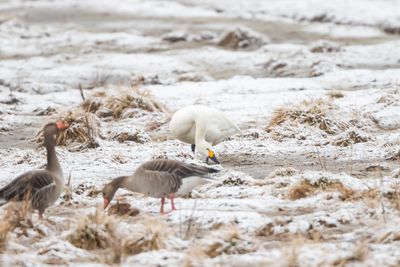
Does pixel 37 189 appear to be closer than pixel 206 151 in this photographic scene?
Yes

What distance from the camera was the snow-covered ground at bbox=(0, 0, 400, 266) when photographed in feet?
21.2

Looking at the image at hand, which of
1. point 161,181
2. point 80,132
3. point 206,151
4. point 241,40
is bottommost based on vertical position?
point 241,40

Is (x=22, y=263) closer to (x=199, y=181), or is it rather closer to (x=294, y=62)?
(x=199, y=181)

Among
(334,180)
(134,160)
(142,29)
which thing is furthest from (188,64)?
(334,180)

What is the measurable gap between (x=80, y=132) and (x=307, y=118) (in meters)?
3.10

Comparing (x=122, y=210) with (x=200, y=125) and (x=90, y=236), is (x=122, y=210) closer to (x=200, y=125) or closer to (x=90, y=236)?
(x=90, y=236)

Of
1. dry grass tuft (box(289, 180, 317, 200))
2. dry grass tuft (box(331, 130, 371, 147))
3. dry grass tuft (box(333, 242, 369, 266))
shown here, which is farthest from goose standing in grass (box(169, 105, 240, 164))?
dry grass tuft (box(333, 242, 369, 266))

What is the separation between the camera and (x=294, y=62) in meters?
18.2

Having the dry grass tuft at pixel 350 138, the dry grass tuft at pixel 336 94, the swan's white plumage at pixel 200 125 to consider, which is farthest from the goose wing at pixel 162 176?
the dry grass tuft at pixel 336 94

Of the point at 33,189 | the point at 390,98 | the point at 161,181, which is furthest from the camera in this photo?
the point at 390,98

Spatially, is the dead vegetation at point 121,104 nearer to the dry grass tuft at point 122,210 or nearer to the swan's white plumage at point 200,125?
the swan's white plumage at point 200,125

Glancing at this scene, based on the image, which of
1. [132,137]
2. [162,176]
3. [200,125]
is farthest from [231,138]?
[162,176]

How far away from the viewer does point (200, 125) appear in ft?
33.2

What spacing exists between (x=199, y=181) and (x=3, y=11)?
26.0 metres
